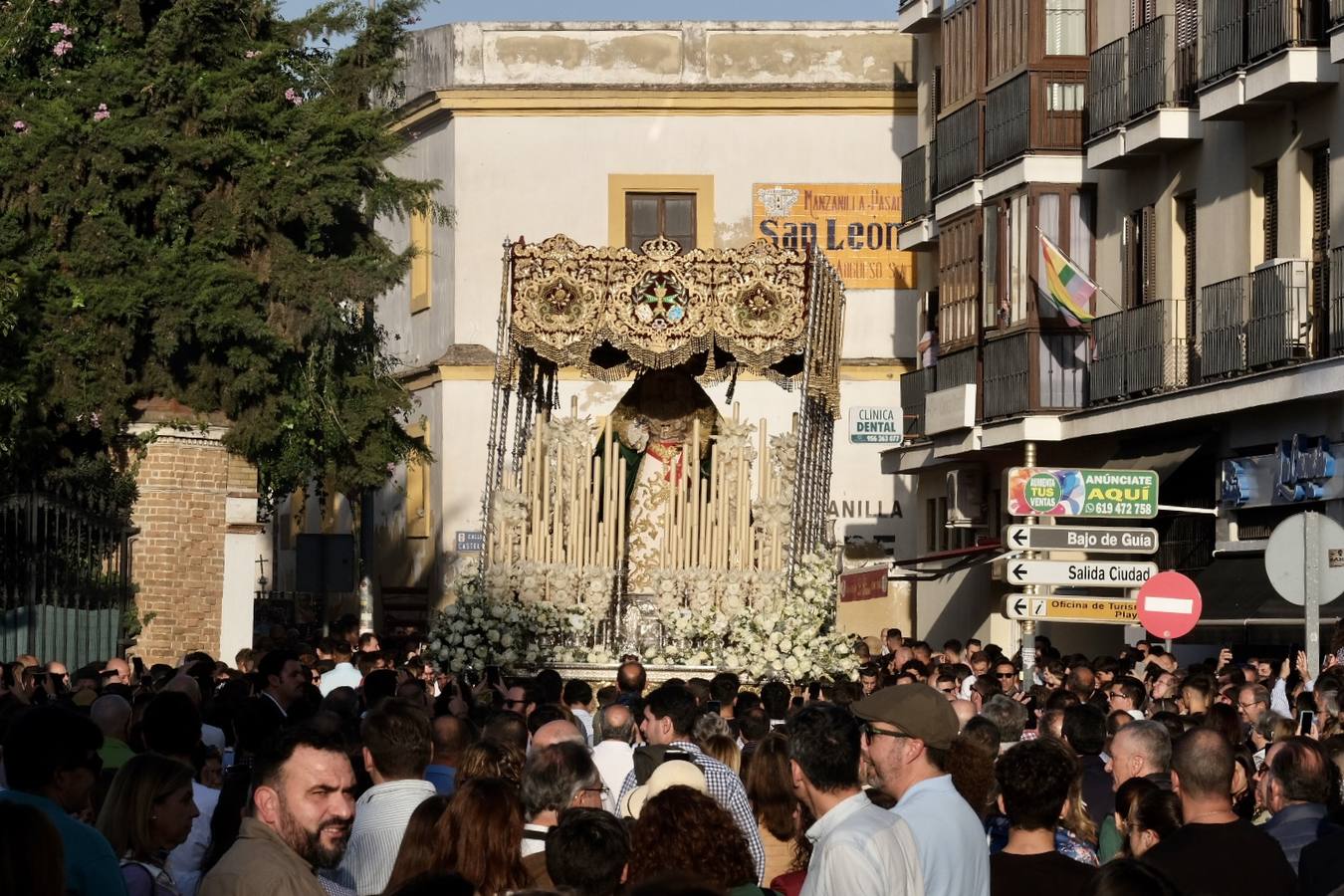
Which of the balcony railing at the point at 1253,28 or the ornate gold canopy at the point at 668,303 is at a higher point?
the balcony railing at the point at 1253,28

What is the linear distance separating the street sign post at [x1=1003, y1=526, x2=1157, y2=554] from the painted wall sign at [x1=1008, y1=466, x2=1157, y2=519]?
0.43 metres

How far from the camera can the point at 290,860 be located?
6.21 meters

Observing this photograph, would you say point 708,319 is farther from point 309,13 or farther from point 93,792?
point 93,792

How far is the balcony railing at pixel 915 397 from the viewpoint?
33.7 metres

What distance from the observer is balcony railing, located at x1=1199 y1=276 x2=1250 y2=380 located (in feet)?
81.3

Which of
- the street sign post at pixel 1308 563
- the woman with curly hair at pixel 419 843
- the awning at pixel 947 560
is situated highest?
the awning at pixel 947 560

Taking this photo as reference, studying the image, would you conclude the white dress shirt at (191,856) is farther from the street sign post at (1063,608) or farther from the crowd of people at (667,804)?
the street sign post at (1063,608)

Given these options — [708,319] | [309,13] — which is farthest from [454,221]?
[708,319]

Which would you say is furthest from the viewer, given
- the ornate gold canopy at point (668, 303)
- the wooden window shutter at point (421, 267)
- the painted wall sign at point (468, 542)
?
the wooden window shutter at point (421, 267)

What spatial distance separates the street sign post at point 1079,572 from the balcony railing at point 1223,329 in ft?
22.3

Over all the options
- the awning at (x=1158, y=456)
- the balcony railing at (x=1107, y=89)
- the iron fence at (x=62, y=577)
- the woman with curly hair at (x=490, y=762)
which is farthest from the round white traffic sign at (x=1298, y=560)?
the balcony railing at (x=1107, y=89)

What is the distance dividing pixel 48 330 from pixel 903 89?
57.0 ft

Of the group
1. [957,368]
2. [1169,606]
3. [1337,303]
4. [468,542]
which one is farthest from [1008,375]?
[1169,606]

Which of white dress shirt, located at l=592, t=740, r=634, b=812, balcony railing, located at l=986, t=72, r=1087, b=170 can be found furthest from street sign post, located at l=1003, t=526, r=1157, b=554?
balcony railing, located at l=986, t=72, r=1087, b=170
